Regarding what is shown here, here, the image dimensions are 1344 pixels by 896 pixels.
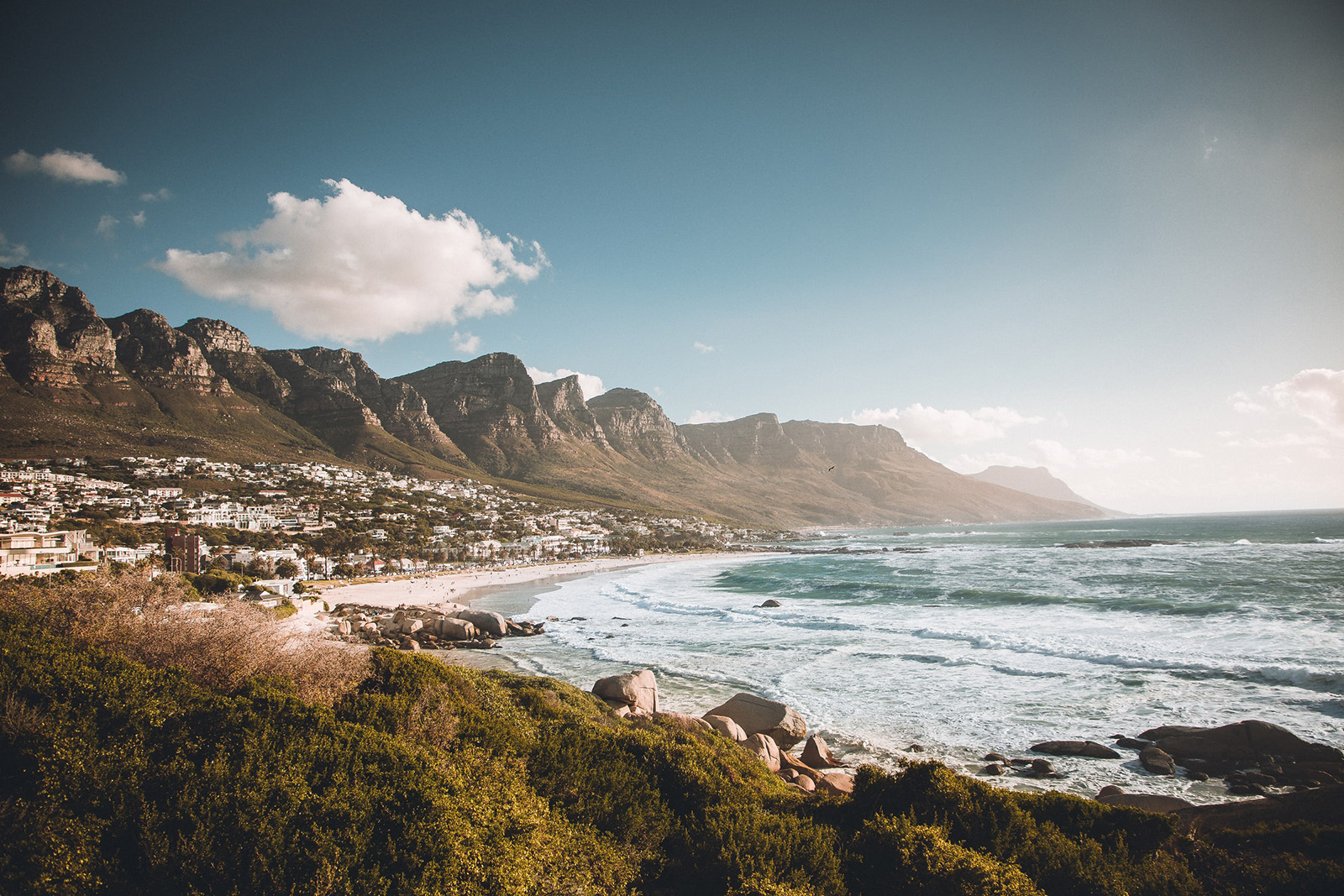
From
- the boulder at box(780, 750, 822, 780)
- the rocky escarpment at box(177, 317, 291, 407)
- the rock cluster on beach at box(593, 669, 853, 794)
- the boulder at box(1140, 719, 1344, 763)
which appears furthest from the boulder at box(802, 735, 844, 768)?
the rocky escarpment at box(177, 317, 291, 407)

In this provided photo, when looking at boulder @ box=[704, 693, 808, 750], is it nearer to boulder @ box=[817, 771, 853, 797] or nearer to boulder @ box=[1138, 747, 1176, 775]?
boulder @ box=[817, 771, 853, 797]

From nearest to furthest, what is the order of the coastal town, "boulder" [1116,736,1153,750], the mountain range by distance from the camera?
"boulder" [1116,736,1153,750] < the coastal town < the mountain range

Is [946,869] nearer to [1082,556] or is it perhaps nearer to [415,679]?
[415,679]

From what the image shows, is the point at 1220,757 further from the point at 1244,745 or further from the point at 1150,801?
the point at 1150,801

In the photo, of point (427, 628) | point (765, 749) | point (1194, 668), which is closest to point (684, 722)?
point (765, 749)

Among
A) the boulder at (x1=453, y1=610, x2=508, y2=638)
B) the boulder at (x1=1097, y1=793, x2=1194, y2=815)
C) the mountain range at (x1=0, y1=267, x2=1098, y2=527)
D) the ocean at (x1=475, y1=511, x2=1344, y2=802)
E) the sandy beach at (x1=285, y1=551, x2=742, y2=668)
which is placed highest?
the mountain range at (x1=0, y1=267, x2=1098, y2=527)

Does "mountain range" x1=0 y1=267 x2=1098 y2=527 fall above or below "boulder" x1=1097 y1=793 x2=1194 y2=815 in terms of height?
above
